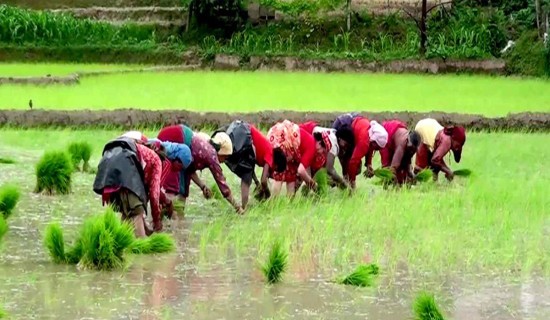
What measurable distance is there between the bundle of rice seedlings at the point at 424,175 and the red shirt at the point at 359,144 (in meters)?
0.73

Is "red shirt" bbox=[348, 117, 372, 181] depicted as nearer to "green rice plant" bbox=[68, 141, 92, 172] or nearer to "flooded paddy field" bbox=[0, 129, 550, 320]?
"flooded paddy field" bbox=[0, 129, 550, 320]

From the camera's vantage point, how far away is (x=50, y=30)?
78.4 ft

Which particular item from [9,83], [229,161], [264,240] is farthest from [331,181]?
[9,83]

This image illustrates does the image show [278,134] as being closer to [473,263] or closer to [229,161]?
[229,161]

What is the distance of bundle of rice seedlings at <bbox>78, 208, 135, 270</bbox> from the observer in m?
6.57

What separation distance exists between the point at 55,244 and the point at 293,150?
2937 millimetres

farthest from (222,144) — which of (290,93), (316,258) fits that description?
(290,93)

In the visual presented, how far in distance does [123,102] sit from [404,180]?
260 inches

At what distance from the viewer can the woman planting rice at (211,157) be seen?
838cm

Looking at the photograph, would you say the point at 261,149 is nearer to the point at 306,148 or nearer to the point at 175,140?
the point at 306,148

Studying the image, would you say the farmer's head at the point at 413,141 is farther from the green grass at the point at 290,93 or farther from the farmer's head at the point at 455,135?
the green grass at the point at 290,93

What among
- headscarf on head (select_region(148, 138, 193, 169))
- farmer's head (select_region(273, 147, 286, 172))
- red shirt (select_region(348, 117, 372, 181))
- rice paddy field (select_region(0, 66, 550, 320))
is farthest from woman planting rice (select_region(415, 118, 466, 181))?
headscarf on head (select_region(148, 138, 193, 169))

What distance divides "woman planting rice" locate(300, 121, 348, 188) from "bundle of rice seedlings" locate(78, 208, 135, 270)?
299 cm

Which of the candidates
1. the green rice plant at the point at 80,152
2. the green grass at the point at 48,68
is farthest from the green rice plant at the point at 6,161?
the green grass at the point at 48,68
